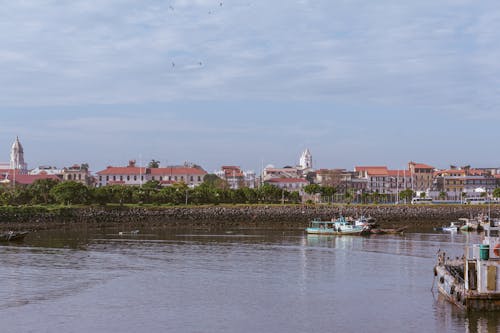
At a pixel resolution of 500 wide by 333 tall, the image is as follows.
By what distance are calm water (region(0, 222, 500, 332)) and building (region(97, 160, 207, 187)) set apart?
4649 inches

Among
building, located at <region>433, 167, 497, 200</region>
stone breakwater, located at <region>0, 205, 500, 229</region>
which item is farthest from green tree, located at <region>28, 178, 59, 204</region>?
building, located at <region>433, 167, 497, 200</region>

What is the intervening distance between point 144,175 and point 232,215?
81136 mm

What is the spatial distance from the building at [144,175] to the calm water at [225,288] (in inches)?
4649

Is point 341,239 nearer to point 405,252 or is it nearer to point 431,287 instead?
point 405,252

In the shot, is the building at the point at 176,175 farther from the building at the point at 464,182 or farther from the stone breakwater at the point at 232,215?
the stone breakwater at the point at 232,215

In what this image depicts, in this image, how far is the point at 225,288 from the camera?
40562mm

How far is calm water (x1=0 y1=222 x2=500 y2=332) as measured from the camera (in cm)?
3158

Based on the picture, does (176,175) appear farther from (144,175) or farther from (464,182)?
(464,182)

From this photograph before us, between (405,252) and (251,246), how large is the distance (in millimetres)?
14215

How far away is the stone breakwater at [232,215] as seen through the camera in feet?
327

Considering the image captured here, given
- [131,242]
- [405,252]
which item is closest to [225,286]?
[405,252]

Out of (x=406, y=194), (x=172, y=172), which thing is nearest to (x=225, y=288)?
(x=406, y=194)

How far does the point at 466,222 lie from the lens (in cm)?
10138

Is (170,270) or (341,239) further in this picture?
(341,239)
